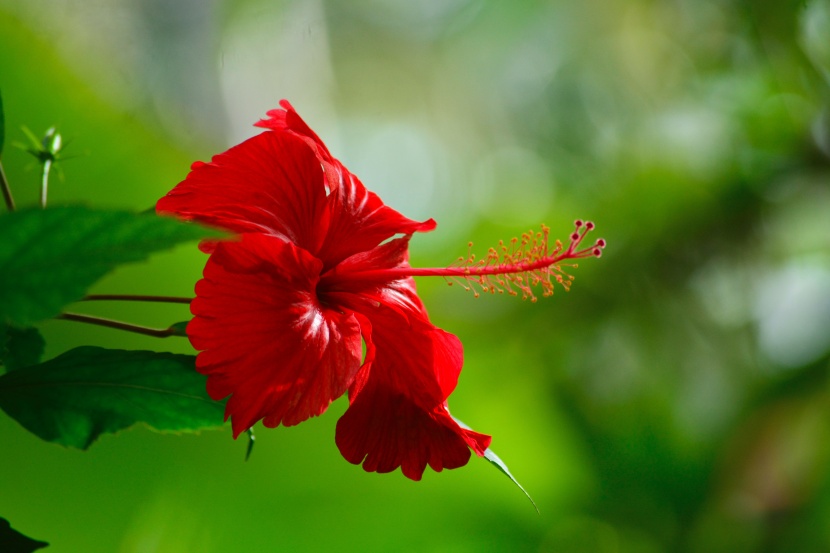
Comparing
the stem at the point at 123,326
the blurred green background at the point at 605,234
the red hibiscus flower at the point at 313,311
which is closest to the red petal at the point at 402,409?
the red hibiscus flower at the point at 313,311

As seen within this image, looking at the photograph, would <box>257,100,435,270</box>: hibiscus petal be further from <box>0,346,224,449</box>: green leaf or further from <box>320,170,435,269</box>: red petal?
<box>0,346,224,449</box>: green leaf

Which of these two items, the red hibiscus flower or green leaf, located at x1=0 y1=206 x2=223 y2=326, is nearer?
green leaf, located at x1=0 y1=206 x2=223 y2=326

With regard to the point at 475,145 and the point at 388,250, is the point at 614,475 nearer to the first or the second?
the point at 475,145

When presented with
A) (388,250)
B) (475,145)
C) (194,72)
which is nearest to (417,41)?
(475,145)

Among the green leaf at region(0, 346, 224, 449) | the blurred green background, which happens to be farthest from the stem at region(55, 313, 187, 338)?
the blurred green background

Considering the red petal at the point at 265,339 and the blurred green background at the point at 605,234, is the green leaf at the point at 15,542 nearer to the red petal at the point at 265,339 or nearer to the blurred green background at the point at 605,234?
the red petal at the point at 265,339
